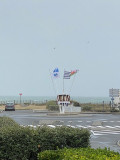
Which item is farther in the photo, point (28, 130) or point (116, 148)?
point (116, 148)

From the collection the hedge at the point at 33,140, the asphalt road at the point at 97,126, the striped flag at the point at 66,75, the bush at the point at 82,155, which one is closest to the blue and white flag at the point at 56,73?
the striped flag at the point at 66,75

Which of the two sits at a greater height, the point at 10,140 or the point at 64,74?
the point at 64,74

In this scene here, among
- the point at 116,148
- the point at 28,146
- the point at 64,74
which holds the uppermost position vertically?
the point at 64,74

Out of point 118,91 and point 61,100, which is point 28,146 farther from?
point 118,91

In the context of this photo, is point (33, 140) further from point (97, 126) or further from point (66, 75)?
point (66, 75)

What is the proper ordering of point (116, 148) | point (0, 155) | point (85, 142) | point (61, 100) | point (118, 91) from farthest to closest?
1. point (118, 91)
2. point (61, 100)
3. point (116, 148)
4. point (85, 142)
5. point (0, 155)

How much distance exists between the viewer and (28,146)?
27.3 ft

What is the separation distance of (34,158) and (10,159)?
68 centimetres

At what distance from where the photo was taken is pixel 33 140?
8398 millimetres

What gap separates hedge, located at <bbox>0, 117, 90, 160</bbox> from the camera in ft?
27.1

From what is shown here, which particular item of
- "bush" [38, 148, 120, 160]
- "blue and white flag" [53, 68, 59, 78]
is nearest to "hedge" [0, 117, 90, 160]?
"bush" [38, 148, 120, 160]

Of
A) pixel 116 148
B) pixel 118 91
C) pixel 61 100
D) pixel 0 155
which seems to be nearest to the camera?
pixel 0 155

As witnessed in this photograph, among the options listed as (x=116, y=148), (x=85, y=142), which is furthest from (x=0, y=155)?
(x=116, y=148)

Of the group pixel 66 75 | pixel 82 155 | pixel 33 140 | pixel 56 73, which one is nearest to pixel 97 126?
pixel 33 140
